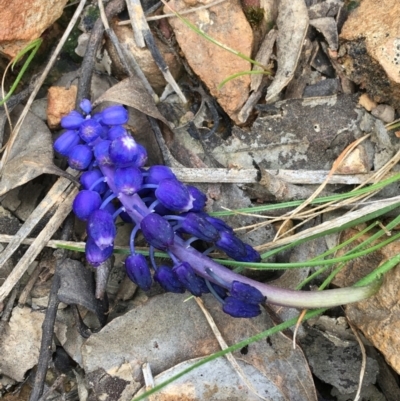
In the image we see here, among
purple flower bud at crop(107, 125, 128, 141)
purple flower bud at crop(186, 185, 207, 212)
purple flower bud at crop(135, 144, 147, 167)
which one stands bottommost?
purple flower bud at crop(186, 185, 207, 212)

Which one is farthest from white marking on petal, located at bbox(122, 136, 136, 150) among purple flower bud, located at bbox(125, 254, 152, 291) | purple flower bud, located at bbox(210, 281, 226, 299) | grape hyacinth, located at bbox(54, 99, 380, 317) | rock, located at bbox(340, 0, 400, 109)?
rock, located at bbox(340, 0, 400, 109)

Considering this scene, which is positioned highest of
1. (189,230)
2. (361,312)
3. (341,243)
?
(189,230)

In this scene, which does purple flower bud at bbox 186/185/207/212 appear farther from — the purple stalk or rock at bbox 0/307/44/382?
rock at bbox 0/307/44/382

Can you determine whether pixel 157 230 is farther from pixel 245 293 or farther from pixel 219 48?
pixel 219 48

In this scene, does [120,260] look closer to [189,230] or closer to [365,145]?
[189,230]

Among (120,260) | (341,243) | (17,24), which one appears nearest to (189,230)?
(120,260)

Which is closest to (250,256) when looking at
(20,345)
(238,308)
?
(238,308)
